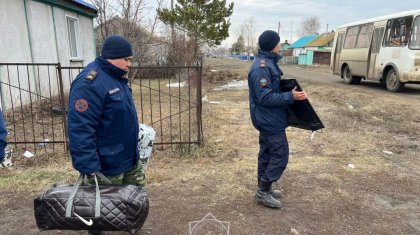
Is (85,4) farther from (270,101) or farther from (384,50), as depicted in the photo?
(384,50)

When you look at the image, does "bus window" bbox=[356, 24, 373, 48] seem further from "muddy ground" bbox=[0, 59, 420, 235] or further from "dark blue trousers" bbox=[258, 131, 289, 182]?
"dark blue trousers" bbox=[258, 131, 289, 182]

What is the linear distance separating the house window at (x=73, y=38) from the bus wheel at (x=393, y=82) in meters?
10.1

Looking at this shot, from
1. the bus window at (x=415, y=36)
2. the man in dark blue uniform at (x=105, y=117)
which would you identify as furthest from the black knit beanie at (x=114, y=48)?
the bus window at (x=415, y=36)

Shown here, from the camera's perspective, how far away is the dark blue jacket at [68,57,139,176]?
6.68 feet

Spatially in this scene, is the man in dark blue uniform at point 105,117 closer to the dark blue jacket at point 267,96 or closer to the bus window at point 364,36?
the dark blue jacket at point 267,96

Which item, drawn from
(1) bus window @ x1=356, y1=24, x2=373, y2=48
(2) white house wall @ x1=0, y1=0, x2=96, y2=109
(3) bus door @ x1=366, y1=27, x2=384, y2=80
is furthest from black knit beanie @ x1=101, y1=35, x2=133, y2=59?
(1) bus window @ x1=356, y1=24, x2=373, y2=48

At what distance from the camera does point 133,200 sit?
6.88 ft

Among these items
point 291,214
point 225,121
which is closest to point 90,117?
point 291,214

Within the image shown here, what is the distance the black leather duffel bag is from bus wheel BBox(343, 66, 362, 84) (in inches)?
520

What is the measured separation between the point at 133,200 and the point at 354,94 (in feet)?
31.4

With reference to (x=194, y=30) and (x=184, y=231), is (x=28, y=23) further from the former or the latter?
(x=194, y=30)

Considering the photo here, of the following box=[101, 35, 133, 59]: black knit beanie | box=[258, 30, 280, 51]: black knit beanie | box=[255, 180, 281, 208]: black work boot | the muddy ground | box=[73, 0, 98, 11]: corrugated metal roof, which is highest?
box=[73, 0, 98, 11]: corrugated metal roof

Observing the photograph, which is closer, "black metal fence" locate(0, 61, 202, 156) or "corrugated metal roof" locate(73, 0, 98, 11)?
"black metal fence" locate(0, 61, 202, 156)

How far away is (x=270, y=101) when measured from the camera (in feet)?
9.55
